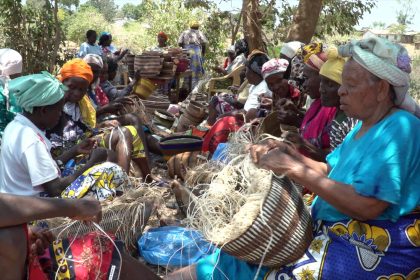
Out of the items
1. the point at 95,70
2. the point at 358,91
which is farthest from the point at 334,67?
the point at 95,70

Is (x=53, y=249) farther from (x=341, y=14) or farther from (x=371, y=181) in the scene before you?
(x=341, y=14)

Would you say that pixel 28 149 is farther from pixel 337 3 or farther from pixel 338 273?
pixel 337 3

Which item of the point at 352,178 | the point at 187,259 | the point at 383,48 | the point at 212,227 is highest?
the point at 383,48

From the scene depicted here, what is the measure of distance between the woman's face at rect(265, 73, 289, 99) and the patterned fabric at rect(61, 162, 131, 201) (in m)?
1.72

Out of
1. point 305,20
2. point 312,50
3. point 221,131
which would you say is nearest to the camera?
point 312,50

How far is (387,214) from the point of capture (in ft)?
7.05

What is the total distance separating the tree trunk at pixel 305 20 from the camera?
7125mm

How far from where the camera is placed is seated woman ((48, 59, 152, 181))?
4.39 meters

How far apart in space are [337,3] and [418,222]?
393 inches

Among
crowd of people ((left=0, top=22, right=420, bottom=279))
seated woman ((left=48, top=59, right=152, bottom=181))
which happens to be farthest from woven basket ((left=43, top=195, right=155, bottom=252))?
seated woman ((left=48, top=59, right=152, bottom=181))

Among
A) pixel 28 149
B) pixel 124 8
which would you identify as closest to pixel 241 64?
pixel 28 149

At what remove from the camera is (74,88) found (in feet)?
14.9

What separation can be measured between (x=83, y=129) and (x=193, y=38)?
819cm

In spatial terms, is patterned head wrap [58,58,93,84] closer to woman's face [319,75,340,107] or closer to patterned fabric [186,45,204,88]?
woman's face [319,75,340,107]
